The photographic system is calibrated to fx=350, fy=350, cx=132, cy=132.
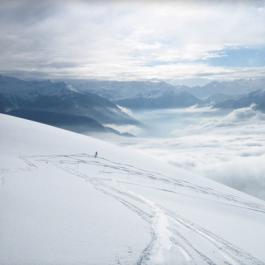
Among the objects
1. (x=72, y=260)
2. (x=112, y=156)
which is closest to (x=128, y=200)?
(x=72, y=260)

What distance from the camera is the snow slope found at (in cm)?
1229

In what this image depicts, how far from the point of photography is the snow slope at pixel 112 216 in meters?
12.3

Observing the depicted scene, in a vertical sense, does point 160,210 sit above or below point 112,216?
above

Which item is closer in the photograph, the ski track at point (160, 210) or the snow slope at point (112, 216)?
the snow slope at point (112, 216)

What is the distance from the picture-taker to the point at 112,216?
53.9 feet

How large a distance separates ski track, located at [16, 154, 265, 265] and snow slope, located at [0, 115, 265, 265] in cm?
4

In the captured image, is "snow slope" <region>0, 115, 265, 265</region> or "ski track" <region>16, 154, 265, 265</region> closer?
"snow slope" <region>0, 115, 265, 265</region>

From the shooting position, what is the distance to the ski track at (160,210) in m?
13.0

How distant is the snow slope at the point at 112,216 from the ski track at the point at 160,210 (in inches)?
1.7

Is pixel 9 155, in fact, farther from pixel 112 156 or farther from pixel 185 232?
pixel 185 232

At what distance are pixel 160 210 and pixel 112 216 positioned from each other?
135 inches

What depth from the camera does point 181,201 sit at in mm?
23047

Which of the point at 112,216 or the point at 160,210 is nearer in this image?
the point at 112,216

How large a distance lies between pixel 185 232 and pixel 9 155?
18238 millimetres
